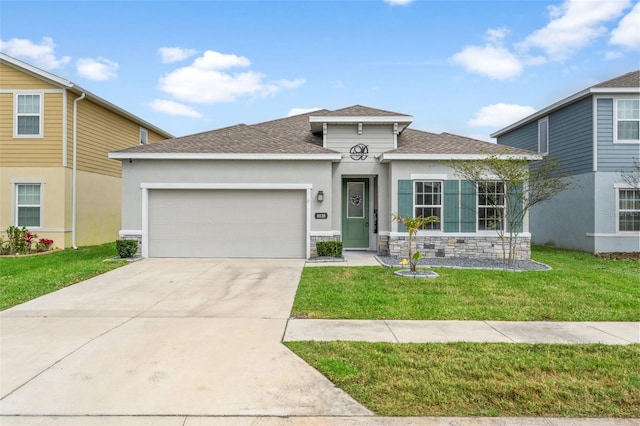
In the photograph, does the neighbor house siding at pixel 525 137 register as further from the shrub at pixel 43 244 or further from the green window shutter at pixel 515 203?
the shrub at pixel 43 244

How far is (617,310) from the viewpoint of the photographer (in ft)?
20.7

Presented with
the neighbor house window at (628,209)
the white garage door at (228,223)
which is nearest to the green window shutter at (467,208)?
the white garage door at (228,223)

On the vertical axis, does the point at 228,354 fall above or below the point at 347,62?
below

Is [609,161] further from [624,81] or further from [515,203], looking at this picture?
[515,203]

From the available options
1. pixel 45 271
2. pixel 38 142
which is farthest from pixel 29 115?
pixel 45 271

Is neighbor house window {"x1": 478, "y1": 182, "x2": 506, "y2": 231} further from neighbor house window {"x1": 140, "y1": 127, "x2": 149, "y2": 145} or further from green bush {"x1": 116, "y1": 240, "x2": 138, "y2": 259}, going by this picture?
neighbor house window {"x1": 140, "y1": 127, "x2": 149, "y2": 145}

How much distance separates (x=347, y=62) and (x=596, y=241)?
1207 cm

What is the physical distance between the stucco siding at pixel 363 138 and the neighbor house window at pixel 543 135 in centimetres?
830

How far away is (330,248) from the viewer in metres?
11.5

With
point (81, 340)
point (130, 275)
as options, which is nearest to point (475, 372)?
point (81, 340)

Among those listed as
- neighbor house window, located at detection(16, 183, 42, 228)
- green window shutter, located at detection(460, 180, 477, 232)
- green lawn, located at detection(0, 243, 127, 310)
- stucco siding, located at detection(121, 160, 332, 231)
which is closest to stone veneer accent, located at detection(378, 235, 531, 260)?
green window shutter, located at detection(460, 180, 477, 232)

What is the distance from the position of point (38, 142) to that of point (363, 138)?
37.7 ft

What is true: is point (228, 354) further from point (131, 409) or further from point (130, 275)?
point (130, 275)

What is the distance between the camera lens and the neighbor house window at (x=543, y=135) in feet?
54.6
